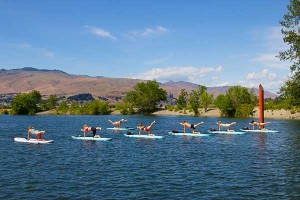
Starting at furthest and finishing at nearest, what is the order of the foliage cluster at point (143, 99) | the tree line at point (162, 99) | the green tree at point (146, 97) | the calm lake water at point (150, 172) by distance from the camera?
1. the green tree at point (146, 97)
2. the foliage cluster at point (143, 99)
3. the tree line at point (162, 99)
4. the calm lake water at point (150, 172)

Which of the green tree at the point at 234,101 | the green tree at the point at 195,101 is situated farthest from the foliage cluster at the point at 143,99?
the green tree at the point at 234,101

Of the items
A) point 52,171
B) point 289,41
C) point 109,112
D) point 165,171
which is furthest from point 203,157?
point 109,112

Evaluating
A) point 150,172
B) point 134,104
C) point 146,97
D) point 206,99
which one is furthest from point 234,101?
point 150,172

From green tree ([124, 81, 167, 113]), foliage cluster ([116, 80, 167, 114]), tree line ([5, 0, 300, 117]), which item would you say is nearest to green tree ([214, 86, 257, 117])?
tree line ([5, 0, 300, 117])

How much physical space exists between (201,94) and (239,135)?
98505mm

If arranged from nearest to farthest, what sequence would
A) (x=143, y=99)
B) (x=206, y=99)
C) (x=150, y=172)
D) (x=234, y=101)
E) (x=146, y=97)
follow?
(x=150, y=172) < (x=234, y=101) < (x=206, y=99) < (x=143, y=99) < (x=146, y=97)

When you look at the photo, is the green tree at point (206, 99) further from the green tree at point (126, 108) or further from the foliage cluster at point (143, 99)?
the green tree at point (126, 108)

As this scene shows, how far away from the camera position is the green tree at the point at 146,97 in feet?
576

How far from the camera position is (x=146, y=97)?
176 m

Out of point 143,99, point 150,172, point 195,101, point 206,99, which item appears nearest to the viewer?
point 150,172

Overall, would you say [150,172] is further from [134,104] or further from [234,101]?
[134,104]

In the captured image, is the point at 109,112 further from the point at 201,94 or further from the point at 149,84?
the point at 201,94

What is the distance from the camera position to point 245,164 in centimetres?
3134

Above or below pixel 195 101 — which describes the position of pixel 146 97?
above
